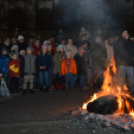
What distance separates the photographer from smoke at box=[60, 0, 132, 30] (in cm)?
1206

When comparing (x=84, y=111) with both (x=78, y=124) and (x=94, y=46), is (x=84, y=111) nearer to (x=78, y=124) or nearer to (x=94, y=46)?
(x=78, y=124)

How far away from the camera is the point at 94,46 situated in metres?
9.76

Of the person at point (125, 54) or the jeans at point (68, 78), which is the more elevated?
the person at point (125, 54)

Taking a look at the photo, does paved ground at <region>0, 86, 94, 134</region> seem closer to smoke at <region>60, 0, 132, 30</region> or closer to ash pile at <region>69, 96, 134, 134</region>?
ash pile at <region>69, 96, 134, 134</region>

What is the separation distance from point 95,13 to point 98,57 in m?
3.47

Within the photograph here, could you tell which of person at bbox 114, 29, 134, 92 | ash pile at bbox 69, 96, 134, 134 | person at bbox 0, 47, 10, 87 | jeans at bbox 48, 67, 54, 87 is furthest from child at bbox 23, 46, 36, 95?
ash pile at bbox 69, 96, 134, 134

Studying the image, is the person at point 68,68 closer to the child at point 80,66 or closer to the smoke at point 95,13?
the child at point 80,66

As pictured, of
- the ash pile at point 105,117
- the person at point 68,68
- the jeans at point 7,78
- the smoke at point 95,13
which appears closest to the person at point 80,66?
the person at point 68,68

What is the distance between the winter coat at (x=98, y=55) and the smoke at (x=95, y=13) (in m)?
2.88

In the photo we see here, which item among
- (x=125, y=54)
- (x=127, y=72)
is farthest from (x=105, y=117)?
(x=125, y=54)

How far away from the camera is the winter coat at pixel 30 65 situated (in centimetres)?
904

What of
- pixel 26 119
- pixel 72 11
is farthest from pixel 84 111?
pixel 72 11

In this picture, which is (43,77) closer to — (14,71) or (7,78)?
(14,71)

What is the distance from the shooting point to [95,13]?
12367 millimetres
